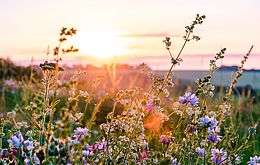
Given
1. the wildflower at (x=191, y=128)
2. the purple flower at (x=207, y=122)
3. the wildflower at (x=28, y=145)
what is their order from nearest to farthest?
the wildflower at (x=28, y=145) < the purple flower at (x=207, y=122) < the wildflower at (x=191, y=128)

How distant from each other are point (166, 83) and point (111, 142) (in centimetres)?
51

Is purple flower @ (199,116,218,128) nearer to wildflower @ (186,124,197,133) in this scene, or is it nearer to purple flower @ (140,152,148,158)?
wildflower @ (186,124,197,133)

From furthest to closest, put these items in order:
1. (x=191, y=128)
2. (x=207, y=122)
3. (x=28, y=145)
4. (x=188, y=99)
Answer: 1. (x=191, y=128)
2. (x=188, y=99)
3. (x=207, y=122)
4. (x=28, y=145)

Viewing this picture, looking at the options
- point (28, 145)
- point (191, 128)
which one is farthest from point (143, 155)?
point (28, 145)

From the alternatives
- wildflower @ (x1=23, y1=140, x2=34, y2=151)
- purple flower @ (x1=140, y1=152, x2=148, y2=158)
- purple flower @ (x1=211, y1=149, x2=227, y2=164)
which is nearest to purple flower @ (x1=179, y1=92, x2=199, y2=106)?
purple flower @ (x1=211, y1=149, x2=227, y2=164)

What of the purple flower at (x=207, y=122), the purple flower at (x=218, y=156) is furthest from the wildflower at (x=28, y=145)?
the purple flower at (x=218, y=156)

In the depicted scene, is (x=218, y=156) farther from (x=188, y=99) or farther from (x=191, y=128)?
(x=188, y=99)

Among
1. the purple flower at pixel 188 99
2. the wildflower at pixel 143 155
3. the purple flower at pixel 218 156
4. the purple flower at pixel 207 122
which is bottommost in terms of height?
the wildflower at pixel 143 155

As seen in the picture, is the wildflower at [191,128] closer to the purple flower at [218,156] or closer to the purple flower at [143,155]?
the purple flower at [218,156]

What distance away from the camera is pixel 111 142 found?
133 inches

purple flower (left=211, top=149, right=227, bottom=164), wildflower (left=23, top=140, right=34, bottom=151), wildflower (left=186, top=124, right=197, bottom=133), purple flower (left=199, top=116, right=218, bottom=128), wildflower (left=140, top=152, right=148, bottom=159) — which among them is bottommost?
wildflower (left=140, top=152, right=148, bottom=159)

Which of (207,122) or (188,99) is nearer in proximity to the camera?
(207,122)

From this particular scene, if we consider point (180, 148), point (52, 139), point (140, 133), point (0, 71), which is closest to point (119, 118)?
point (140, 133)

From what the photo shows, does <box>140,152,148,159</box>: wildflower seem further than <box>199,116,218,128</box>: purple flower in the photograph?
Yes
